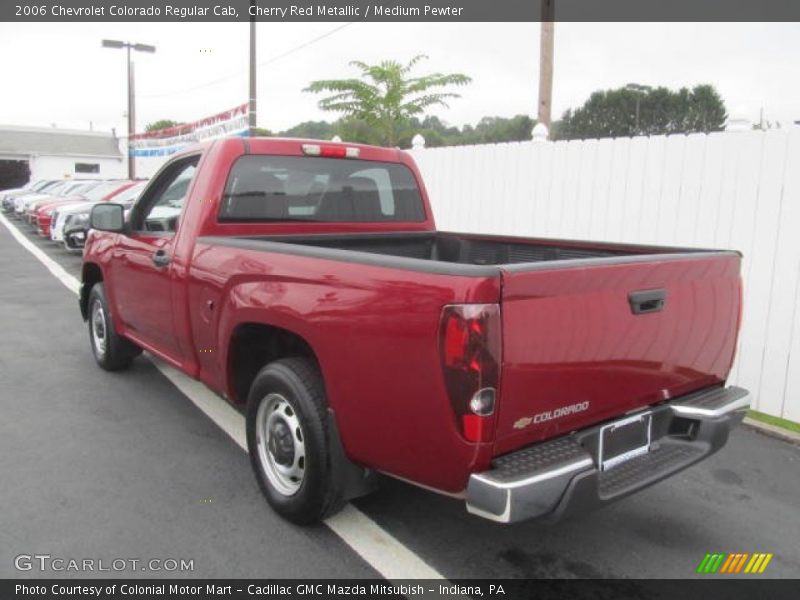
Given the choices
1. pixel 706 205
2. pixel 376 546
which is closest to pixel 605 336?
pixel 376 546

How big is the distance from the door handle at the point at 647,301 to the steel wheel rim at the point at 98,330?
4.38 meters

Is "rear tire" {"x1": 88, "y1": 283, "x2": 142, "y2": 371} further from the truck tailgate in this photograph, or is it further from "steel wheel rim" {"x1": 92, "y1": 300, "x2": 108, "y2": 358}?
the truck tailgate

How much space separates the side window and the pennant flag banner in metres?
9.84

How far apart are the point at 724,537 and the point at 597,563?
2.52ft

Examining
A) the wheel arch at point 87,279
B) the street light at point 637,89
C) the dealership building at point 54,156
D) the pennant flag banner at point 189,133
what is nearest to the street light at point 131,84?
the pennant flag banner at point 189,133

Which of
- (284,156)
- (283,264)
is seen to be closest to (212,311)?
(283,264)

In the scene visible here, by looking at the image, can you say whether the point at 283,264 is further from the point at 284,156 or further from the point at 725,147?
the point at 725,147

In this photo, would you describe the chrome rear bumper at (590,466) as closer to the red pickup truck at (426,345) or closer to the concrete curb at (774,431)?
the red pickup truck at (426,345)

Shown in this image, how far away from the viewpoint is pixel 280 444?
3.29 meters

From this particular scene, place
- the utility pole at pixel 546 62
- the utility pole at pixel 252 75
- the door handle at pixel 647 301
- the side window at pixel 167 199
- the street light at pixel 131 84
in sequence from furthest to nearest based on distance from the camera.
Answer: the street light at pixel 131 84 < the utility pole at pixel 252 75 < the utility pole at pixel 546 62 < the side window at pixel 167 199 < the door handle at pixel 647 301

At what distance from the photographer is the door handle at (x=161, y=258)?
4.14 m

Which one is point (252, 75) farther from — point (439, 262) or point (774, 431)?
point (439, 262)

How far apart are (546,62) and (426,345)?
9578mm

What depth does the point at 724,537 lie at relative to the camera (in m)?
3.32
